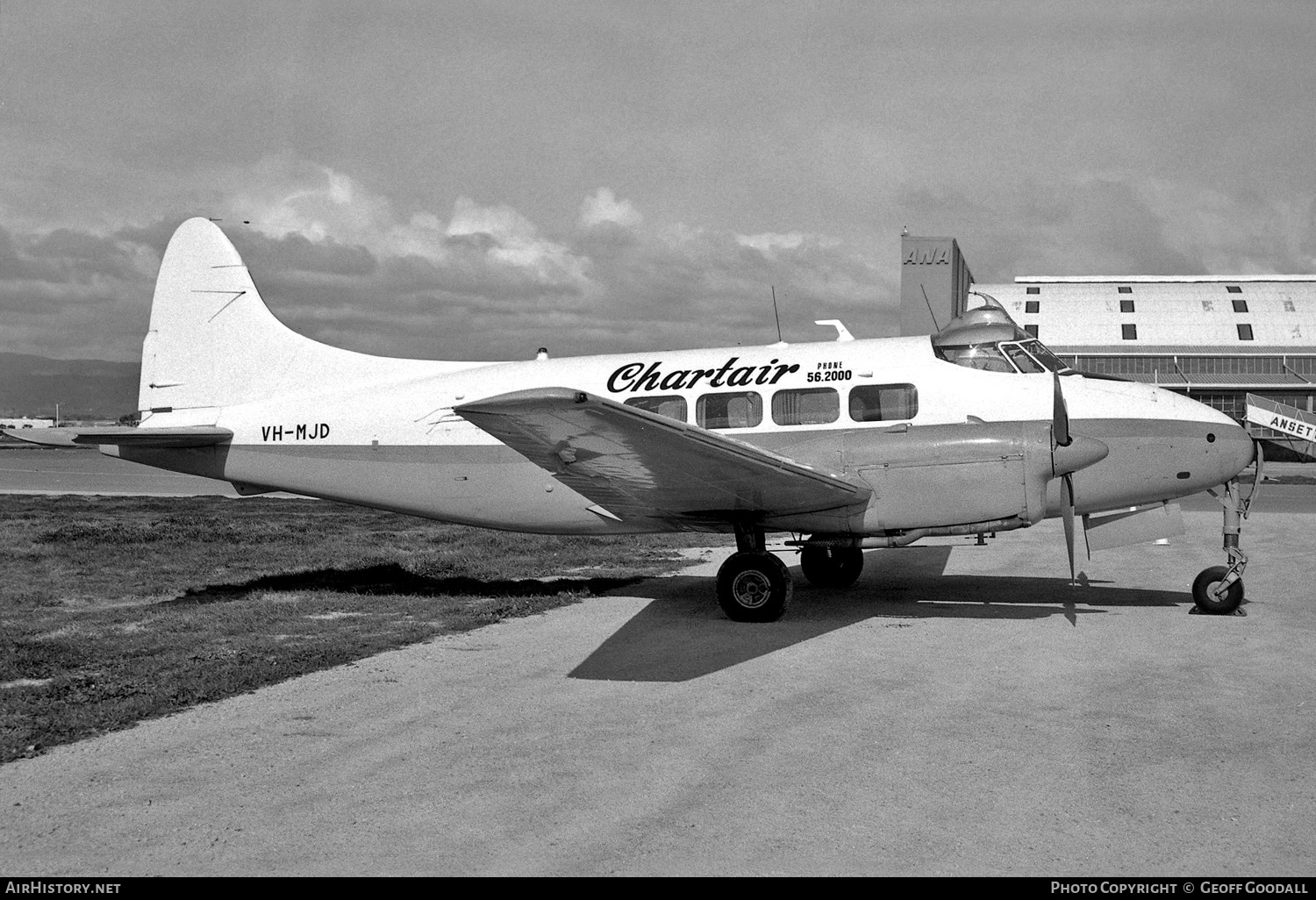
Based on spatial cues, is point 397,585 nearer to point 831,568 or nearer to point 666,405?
point 666,405

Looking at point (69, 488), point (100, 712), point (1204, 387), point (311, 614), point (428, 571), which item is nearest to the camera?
point (100, 712)

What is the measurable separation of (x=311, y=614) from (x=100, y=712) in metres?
4.67

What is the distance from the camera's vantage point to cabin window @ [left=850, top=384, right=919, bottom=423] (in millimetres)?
12211

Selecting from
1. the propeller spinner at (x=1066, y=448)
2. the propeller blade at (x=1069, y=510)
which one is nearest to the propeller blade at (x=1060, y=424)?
the propeller spinner at (x=1066, y=448)

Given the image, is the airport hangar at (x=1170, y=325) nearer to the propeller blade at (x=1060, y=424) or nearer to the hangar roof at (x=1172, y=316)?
the hangar roof at (x=1172, y=316)

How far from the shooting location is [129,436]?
13.6 m

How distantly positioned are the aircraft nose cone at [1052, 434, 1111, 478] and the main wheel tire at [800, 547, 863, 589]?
13.3 feet

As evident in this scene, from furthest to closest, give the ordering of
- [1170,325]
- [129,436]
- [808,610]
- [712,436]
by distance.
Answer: [1170,325] → [129,436] → [808,610] → [712,436]

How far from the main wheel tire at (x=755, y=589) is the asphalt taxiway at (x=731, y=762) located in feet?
1.58

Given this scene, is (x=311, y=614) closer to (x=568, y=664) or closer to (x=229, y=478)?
(x=229, y=478)

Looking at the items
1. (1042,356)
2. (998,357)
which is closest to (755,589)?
(998,357)

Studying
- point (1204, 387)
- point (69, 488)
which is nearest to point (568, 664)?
point (69, 488)

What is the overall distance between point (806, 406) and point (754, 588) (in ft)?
7.70

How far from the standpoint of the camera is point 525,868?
4.84m
